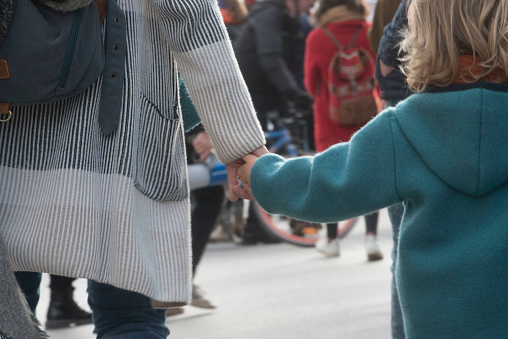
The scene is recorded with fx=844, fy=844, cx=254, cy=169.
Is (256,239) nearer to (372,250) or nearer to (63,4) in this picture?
(372,250)

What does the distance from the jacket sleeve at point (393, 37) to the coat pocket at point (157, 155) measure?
3.19 feet

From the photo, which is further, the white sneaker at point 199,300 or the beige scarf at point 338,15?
the beige scarf at point 338,15

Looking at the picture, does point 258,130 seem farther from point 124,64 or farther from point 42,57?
point 42,57

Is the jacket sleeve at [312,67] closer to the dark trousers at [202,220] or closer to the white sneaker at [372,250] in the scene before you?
the white sneaker at [372,250]

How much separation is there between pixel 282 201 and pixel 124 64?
0.52 meters

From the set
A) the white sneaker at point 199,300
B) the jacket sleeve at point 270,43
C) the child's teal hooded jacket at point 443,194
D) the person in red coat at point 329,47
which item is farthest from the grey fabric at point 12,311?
the jacket sleeve at point 270,43

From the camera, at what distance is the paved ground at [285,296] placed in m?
4.30

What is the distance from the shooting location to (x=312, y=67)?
607 cm

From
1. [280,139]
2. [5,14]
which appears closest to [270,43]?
[280,139]

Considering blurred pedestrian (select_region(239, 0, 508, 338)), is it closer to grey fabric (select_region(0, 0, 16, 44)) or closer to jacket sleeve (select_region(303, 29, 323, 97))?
grey fabric (select_region(0, 0, 16, 44))

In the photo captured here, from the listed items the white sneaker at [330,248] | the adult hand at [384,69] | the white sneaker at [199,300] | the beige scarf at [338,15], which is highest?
the adult hand at [384,69]

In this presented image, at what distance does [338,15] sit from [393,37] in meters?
3.08

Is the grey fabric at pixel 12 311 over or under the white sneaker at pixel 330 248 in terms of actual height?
over

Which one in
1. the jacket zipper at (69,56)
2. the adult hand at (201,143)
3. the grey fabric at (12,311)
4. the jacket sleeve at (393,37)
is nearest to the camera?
the grey fabric at (12,311)
